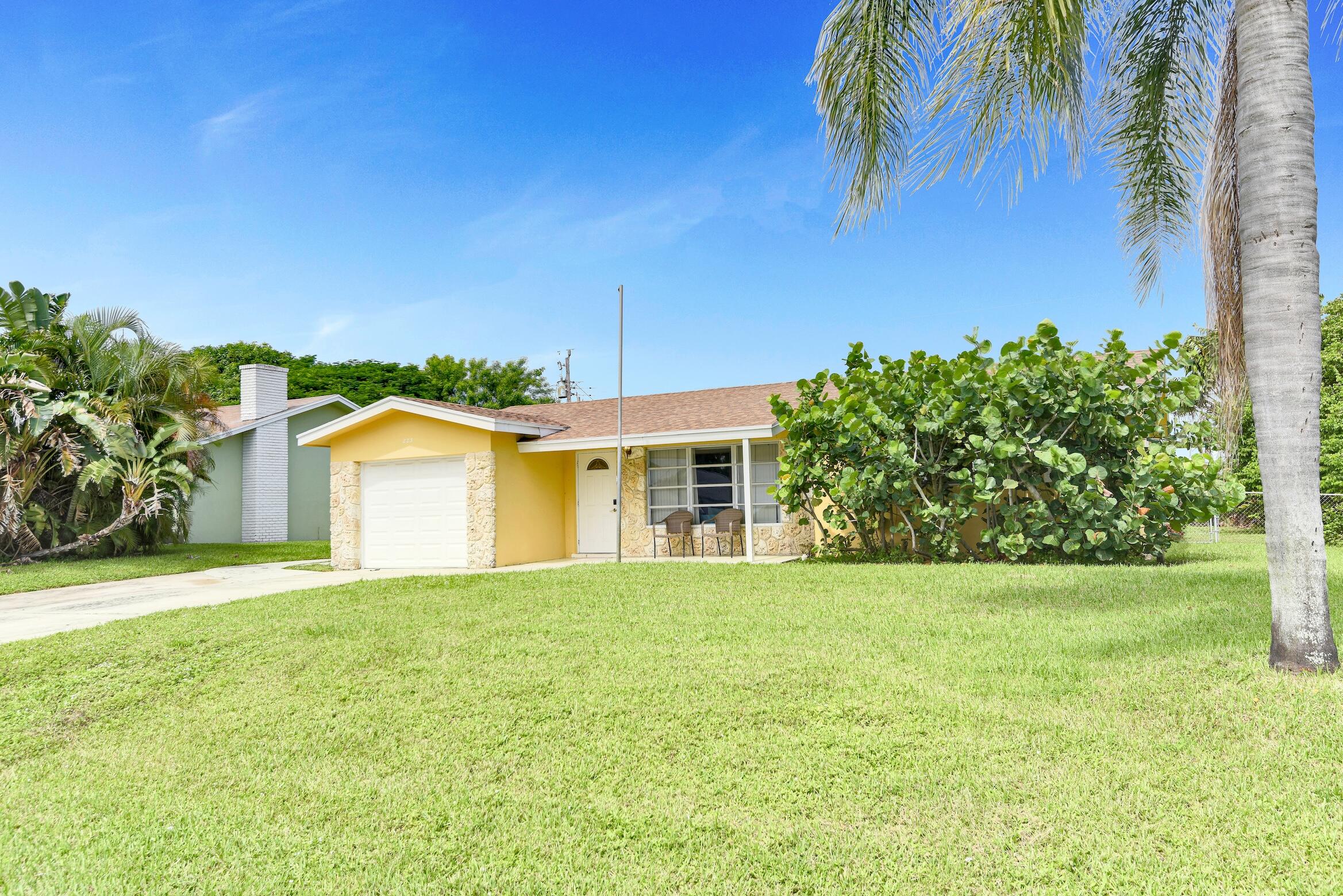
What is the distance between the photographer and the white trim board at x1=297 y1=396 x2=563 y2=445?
14555mm

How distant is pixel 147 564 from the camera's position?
1606cm

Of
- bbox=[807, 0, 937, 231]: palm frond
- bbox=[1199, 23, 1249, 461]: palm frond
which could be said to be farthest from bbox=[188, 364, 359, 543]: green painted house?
bbox=[1199, 23, 1249, 461]: palm frond

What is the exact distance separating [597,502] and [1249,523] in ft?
55.4

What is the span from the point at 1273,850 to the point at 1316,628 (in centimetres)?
248

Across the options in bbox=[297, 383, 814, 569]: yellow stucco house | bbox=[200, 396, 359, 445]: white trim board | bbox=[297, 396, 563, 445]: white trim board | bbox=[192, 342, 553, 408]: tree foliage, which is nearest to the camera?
bbox=[297, 396, 563, 445]: white trim board

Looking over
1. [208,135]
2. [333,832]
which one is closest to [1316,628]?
[333,832]

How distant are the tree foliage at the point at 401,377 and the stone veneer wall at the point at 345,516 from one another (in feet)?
81.5

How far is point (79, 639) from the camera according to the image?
7.86 m

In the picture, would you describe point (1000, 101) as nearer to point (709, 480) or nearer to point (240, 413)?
point (709, 480)

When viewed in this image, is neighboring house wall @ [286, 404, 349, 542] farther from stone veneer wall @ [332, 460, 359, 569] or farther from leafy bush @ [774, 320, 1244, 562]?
leafy bush @ [774, 320, 1244, 562]

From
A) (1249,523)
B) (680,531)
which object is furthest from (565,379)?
(1249,523)

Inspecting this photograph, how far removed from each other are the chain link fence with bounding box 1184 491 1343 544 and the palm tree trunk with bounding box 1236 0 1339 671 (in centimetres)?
1189

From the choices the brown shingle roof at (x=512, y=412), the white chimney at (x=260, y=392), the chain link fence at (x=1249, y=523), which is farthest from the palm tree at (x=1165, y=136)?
the white chimney at (x=260, y=392)

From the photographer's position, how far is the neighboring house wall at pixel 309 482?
78.3ft
